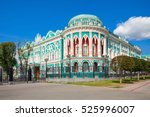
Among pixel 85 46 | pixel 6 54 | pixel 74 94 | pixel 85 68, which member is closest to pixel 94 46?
pixel 85 46

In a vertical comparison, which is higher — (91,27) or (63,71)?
(91,27)

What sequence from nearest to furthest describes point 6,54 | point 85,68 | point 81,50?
point 85,68 < point 81,50 < point 6,54

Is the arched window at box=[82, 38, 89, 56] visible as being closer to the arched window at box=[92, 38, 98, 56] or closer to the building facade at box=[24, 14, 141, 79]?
the building facade at box=[24, 14, 141, 79]

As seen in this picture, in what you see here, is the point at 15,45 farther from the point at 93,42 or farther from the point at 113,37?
the point at 113,37

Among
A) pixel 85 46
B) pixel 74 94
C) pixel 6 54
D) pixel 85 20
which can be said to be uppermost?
pixel 85 20

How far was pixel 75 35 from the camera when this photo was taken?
152 ft

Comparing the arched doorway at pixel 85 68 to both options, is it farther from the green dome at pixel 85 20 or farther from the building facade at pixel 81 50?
the green dome at pixel 85 20

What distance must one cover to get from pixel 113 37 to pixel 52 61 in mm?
18870

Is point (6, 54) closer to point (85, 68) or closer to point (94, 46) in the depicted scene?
point (85, 68)

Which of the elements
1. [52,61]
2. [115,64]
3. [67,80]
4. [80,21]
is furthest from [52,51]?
[115,64]

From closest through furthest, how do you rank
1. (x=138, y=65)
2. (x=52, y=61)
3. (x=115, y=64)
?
(x=115, y=64) → (x=138, y=65) → (x=52, y=61)

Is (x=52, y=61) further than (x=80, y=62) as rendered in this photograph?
Result: Yes

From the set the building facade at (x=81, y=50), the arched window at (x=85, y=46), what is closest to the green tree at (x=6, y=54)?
the building facade at (x=81, y=50)

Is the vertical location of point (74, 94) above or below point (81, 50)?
below
